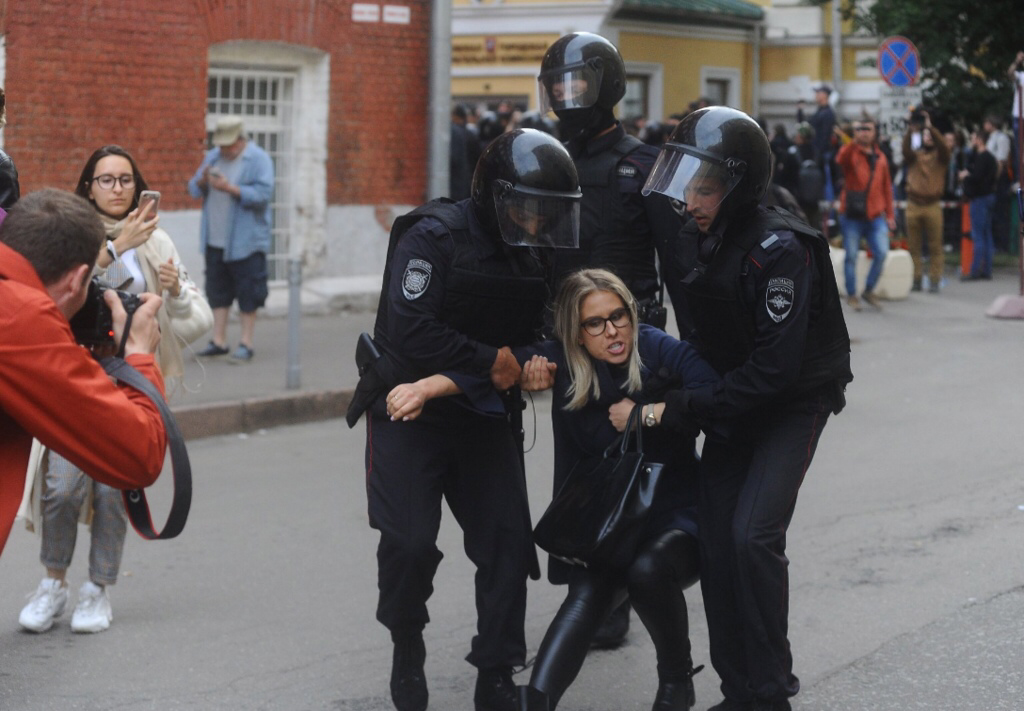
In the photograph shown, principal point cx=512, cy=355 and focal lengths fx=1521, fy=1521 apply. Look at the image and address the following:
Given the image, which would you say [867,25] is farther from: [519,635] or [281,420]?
[519,635]

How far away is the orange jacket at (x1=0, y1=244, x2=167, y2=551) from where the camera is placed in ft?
9.89

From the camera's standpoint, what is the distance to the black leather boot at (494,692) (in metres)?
4.57

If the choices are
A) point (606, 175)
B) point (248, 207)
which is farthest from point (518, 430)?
point (248, 207)

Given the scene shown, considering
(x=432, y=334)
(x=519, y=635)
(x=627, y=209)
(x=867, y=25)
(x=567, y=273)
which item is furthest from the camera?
(x=867, y=25)

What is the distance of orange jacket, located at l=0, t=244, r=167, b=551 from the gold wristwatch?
1.62 m

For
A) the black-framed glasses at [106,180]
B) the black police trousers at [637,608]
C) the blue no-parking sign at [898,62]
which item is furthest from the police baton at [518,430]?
the blue no-parking sign at [898,62]

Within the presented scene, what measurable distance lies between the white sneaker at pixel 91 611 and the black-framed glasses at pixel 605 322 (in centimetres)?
214

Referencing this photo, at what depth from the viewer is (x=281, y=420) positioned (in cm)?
973

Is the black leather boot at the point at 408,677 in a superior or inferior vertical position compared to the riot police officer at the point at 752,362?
inferior

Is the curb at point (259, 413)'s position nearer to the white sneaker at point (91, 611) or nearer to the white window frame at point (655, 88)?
the white sneaker at point (91, 611)

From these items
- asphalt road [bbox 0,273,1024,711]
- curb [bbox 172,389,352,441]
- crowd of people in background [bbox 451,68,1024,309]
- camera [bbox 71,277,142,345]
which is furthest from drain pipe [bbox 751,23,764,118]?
camera [bbox 71,277,142,345]

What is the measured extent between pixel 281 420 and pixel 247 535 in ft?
9.47

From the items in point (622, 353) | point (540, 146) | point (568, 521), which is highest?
point (540, 146)

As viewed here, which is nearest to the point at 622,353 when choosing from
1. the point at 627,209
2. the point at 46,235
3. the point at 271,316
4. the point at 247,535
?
the point at 627,209
